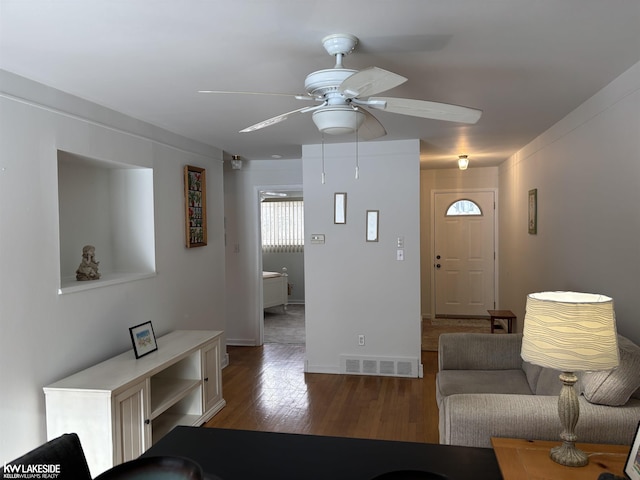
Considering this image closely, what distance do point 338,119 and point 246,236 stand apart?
411 cm

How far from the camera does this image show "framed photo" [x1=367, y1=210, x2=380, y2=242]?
4746 millimetres

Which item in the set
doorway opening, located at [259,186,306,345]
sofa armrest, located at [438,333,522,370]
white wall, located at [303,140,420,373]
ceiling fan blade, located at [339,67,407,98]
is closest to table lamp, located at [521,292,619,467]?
ceiling fan blade, located at [339,67,407,98]

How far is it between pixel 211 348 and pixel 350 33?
2728 mm

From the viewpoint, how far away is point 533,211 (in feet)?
15.5

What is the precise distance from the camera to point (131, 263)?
3.81 meters

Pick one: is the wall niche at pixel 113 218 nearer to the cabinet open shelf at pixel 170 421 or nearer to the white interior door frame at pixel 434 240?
the cabinet open shelf at pixel 170 421

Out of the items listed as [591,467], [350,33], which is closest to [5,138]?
[350,33]

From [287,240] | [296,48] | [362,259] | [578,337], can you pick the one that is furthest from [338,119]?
[287,240]

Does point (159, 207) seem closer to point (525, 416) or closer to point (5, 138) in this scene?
point (5, 138)

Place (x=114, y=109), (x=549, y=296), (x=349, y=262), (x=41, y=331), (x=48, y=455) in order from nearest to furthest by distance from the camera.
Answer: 1. (x=48, y=455)
2. (x=549, y=296)
3. (x=41, y=331)
4. (x=114, y=109)
5. (x=349, y=262)

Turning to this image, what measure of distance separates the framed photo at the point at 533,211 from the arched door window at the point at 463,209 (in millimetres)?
2352

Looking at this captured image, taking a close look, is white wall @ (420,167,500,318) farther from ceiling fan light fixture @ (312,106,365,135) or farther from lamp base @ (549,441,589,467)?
lamp base @ (549,441,589,467)

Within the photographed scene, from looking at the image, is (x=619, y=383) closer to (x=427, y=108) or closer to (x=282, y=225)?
(x=427, y=108)

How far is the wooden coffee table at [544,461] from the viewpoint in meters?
1.62
